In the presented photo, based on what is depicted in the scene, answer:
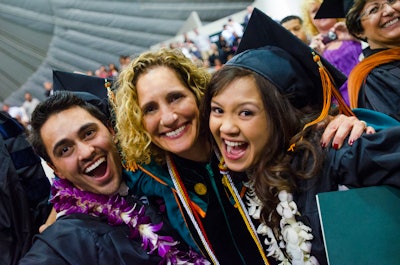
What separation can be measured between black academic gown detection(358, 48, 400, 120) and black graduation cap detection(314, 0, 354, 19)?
0.47 metres

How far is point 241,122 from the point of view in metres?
1.35

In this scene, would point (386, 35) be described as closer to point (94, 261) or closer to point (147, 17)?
point (94, 261)

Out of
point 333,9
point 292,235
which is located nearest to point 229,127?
point 292,235

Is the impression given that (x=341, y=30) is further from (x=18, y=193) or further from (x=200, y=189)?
(x=18, y=193)

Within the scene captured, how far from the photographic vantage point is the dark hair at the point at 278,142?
1316mm

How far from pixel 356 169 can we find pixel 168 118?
79 cm

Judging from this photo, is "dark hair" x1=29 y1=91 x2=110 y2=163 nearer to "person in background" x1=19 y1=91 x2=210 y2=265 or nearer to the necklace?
"person in background" x1=19 y1=91 x2=210 y2=265

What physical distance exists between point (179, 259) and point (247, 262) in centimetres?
31

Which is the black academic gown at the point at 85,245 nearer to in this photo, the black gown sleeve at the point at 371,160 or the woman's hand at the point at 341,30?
the black gown sleeve at the point at 371,160

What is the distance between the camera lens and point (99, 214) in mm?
1665

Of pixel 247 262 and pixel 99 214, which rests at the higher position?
pixel 99 214

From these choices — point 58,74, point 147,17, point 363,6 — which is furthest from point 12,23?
point 363,6

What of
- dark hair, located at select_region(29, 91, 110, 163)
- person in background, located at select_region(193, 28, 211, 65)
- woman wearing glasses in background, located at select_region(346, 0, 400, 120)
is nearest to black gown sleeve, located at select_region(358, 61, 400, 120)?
woman wearing glasses in background, located at select_region(346, 0, 400, 120)

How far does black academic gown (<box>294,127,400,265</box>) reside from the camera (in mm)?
1094
